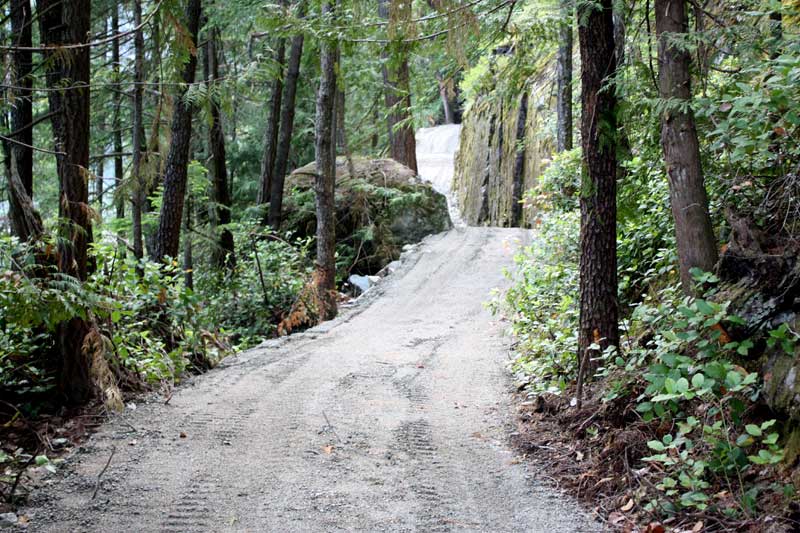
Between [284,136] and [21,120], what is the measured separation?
36.1 ft

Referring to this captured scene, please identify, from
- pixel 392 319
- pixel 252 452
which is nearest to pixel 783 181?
pixel 252 452

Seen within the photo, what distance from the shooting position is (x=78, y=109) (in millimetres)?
6602

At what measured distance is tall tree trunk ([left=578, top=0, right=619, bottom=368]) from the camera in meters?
5.91

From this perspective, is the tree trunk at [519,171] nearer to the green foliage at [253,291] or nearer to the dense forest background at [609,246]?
the green foliage at [253,291]

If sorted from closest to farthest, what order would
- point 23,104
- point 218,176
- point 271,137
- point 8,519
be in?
point 8,519, point 23,104, point 218,176, point 271,137

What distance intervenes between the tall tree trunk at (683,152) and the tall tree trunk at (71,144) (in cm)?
538

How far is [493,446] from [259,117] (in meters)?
18.9

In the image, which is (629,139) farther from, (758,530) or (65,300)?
(65,300)

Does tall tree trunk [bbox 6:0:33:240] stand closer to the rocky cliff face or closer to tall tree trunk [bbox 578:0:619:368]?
tall tree trunk [bbox 578:0:619:368]

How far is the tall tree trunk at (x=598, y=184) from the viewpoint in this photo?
19.4ft

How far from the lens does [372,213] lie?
2022cm

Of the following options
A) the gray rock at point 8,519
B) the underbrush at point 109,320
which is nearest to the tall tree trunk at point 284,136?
the underbrush at point 109,320

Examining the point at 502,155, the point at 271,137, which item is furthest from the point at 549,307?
the point at 502,155

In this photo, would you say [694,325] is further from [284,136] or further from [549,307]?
[284,136]
